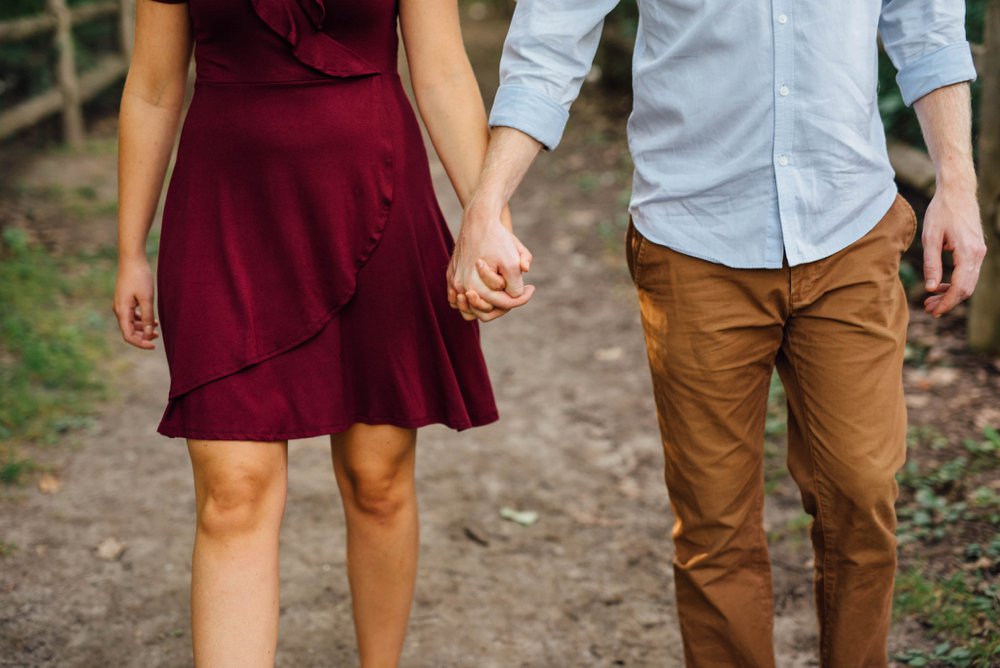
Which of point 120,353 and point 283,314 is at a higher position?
point 283,314

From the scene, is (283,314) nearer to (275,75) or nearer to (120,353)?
(275,75)

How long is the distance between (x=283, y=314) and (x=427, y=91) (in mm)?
560

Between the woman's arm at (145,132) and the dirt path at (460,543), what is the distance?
119 cm

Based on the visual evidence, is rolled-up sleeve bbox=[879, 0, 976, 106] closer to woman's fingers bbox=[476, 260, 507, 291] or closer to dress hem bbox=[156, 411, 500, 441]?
woman's fingers bbox=[476, 260, 507, 291]

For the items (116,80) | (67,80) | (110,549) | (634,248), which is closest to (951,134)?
(634,248)

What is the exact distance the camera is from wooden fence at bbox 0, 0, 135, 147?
26.7 ft

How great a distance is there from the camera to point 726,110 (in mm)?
2115

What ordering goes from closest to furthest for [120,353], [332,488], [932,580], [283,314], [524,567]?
[283,314], [932,580], [524,567], [332,488], [120,353]

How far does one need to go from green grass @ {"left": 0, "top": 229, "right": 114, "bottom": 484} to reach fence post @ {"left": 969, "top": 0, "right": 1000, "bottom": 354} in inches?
144

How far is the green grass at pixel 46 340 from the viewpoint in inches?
180

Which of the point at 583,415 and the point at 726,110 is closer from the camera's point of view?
the point at 726,110

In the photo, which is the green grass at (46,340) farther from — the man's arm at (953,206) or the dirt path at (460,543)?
the man's arm at (953,206)

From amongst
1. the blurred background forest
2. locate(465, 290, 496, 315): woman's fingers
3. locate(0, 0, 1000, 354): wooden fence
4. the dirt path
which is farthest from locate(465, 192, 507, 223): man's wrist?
locate(0, 0, 1000, 354): wooden fence

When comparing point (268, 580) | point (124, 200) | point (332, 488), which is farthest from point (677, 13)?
point (332, 488)
